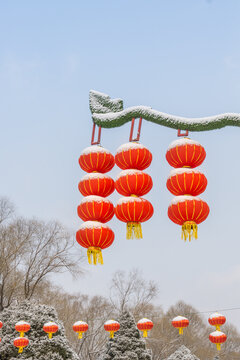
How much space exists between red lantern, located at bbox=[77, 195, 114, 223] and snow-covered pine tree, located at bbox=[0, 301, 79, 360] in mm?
11692

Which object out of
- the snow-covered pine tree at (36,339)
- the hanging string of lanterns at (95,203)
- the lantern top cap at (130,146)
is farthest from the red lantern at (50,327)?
the lantern top cap at (130,146)

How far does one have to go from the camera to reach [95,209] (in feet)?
13.1

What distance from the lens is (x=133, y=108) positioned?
379cm

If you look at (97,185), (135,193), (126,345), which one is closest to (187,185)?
(135,193)

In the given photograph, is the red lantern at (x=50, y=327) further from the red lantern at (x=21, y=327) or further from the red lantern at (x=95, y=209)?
the red lantern at (x=95, y=209)

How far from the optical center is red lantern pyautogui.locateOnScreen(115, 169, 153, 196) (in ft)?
12.9

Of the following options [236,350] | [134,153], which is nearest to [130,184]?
[134,153]

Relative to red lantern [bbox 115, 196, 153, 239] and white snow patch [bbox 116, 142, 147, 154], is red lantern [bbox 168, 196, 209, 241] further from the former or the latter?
white snow patch [bbox 116, 142, 147, 154]

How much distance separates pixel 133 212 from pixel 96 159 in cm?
70

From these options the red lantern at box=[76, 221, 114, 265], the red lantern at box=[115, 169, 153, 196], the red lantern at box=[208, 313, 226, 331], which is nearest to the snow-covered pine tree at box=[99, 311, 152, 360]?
the red lantern at box=[208, 313, 226, 331]

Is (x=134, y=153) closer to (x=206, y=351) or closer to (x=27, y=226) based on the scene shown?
(x=27, y=226)

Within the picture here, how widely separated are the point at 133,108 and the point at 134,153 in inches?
16.9

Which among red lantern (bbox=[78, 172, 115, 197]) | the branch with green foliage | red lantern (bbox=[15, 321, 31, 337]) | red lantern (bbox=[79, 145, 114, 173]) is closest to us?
the branch with green foliage

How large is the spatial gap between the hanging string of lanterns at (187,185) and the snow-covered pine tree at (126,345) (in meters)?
16.8
